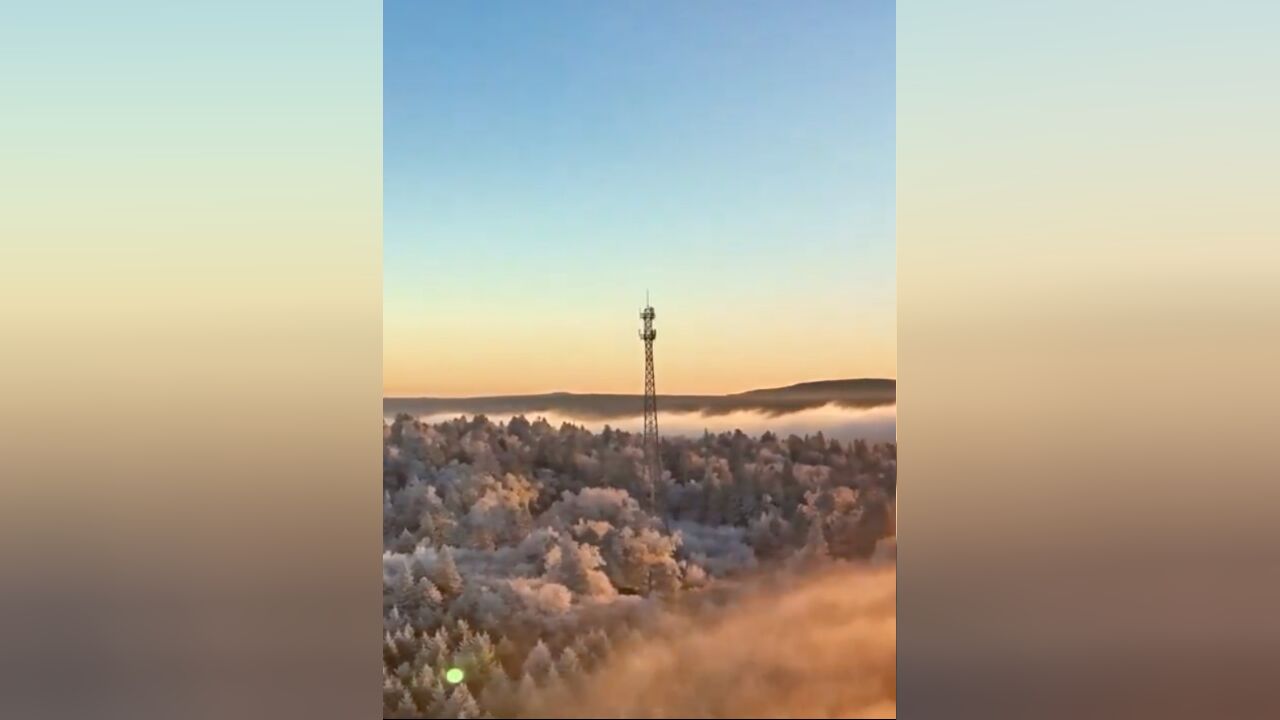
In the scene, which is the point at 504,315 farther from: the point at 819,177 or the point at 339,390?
the point at 819,177

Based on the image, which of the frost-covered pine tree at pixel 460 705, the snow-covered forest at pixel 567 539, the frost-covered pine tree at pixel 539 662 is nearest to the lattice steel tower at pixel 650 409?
the snow-covered forest at pixel 567 539

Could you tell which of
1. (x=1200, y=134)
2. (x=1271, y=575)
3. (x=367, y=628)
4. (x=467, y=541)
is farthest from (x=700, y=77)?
(x=1271, y=575)

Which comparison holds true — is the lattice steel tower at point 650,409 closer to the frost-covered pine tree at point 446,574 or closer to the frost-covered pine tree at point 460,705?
the frost-covered pine tree at point 446,574

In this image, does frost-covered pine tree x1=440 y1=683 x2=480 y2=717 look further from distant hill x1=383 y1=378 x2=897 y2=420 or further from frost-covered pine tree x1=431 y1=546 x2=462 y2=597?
distant hill x1=383 y1=378 x2=897 y2=420

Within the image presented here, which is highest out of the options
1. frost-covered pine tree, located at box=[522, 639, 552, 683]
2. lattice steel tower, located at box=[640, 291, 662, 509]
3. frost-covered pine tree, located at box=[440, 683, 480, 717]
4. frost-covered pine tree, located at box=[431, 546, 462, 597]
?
lattice steel tower, located at box=[640, 291, 662, 509]

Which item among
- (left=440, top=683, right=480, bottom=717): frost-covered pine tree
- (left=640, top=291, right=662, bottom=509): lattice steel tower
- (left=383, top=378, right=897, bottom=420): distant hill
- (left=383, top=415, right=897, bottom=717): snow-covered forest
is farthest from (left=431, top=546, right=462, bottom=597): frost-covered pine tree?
(left=640, top=291, right=662, bottom=509): lattice steel tower
